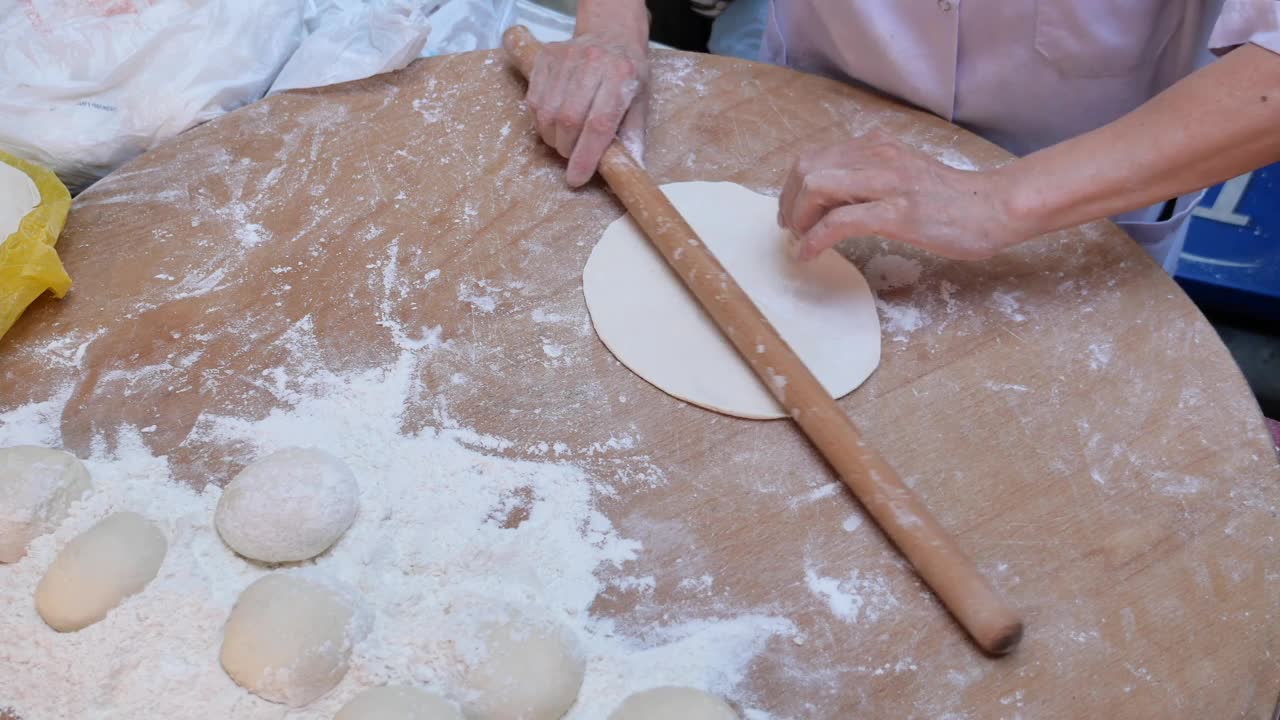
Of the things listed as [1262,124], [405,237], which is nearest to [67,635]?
[405,237]

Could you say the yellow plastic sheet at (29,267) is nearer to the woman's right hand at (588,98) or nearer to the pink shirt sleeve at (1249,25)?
the woman's right hand at (588,98)

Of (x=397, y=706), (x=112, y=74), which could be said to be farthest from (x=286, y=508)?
(x=112, y=74)

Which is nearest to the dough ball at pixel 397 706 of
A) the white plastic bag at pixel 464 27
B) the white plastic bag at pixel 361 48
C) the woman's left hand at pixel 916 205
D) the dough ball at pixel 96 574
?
the dough ball at pixel 96 574

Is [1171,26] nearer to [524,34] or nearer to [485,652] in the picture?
[524,34]

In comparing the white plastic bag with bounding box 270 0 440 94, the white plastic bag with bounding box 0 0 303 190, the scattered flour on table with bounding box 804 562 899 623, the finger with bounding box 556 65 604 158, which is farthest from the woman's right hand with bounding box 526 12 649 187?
the scattered flour on table with bounding box 804 562 899 623

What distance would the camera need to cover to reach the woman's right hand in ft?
4.47

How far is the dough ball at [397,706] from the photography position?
0.88 metres

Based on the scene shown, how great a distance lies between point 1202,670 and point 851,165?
0.71 metres

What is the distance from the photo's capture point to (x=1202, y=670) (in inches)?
35.9

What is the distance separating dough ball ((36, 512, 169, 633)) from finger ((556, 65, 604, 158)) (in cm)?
80

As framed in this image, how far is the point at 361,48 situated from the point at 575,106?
447 millimetres

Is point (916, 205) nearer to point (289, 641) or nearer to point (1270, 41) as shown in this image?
point (1270, 41)

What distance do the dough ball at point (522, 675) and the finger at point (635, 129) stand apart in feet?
2.51

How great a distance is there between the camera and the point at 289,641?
2.97ft
